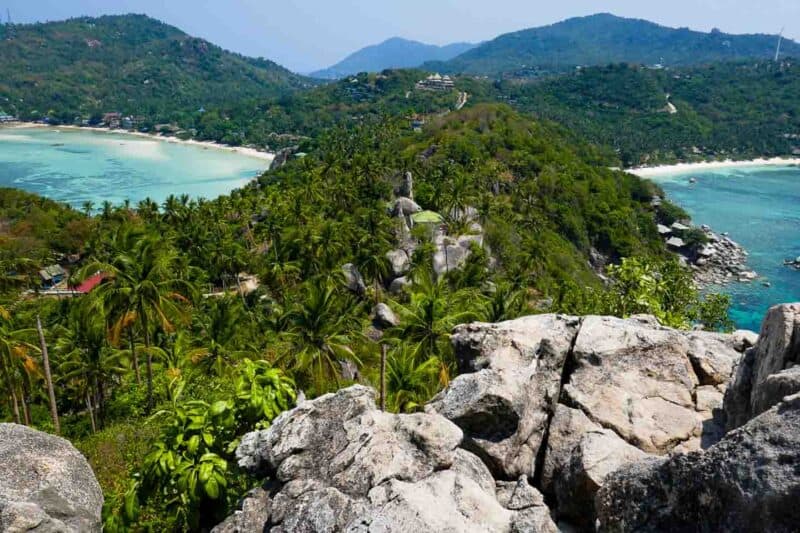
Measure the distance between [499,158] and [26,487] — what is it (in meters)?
108

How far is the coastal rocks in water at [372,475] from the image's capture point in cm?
962

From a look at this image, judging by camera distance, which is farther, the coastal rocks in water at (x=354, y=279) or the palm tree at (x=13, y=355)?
the coastal rocks in water at (x=354, y=279)

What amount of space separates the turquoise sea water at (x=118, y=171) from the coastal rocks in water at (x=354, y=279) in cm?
8370

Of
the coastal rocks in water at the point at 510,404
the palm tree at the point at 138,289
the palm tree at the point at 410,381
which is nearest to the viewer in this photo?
the coastal rocks in water at the point at 510,404

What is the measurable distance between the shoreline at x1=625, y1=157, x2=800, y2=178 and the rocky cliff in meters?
169

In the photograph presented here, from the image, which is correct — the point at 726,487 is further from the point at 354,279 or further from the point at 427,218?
the point at 427,218

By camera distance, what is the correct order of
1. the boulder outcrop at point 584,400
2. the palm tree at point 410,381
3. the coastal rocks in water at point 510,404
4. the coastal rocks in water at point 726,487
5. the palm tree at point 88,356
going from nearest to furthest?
the coastal rocks in water at point 726,487
the boulder outcrop at point 584,400
the coastal rocks in water at point 510,404
the palm tree at point 410,381
the palm tree at point 88,356

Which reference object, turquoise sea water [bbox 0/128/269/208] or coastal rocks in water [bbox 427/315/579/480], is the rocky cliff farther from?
turquoise sea water [bbox 0/128/269/208]

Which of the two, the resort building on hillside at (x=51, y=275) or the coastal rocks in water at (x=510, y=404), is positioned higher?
the coastal rocks in water at (x=510, y=404)

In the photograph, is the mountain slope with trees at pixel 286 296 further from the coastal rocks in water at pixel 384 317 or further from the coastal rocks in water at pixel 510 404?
the coastal rocks in water at pixel 510 404

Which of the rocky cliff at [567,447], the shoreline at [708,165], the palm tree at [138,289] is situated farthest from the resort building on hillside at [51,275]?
the shoreline at [708,165]

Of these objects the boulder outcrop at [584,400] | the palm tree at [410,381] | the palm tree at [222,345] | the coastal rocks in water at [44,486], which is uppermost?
the boulder outcrop at [584,400]

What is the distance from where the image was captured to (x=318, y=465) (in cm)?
1122

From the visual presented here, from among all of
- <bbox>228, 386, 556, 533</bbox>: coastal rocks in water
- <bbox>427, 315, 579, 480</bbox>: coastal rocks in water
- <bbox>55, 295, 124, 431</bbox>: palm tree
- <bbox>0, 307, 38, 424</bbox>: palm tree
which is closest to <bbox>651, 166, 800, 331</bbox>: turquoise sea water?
<bbox>427, 315, 579, 480</bbox>: coastal rocks in water
